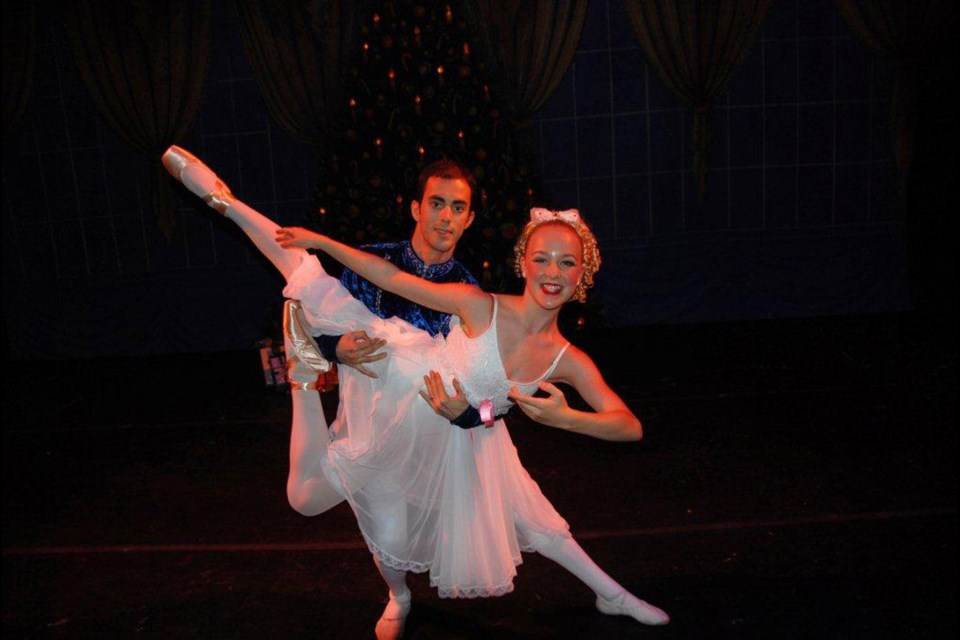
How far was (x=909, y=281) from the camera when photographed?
6.18 m

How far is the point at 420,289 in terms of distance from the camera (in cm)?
227

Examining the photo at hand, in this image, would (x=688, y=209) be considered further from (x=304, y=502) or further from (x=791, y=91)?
(x=304, y=502)

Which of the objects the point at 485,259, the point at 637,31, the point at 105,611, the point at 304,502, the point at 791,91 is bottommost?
the point at 105,611

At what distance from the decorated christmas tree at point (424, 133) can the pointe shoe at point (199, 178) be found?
84.3 inches

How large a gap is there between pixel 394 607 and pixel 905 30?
18.3 ft

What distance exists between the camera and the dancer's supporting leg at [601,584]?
249cm

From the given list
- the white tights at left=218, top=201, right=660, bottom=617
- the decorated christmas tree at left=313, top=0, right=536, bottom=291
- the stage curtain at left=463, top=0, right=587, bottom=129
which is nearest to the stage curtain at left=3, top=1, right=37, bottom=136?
the decorated christmas tree at left=313, top=0, right=536, bottom=291

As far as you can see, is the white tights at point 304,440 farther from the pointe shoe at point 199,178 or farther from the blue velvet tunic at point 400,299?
the blue velvet tunic at point 400,299

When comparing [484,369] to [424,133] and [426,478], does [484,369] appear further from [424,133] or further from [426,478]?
[424,133]

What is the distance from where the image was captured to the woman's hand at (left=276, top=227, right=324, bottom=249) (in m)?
2.33

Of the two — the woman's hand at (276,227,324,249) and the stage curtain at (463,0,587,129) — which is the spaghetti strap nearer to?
the woman's hand at (276,227,324,249)

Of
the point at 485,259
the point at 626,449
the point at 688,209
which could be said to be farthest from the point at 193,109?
A: the point at 626,449

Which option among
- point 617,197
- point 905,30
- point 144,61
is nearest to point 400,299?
point 617,197

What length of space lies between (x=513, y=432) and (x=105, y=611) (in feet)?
6.90
